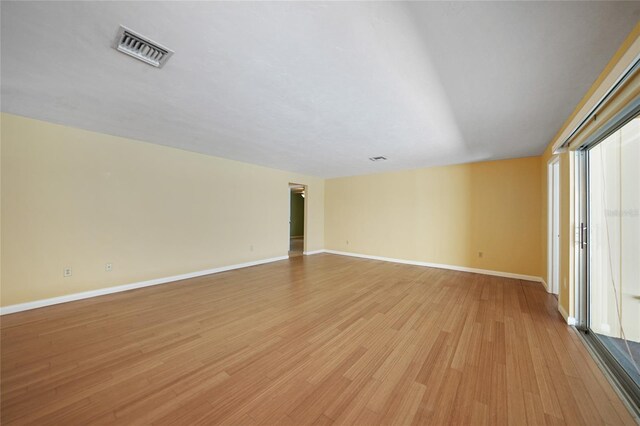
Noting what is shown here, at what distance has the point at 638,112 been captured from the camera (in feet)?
5.21

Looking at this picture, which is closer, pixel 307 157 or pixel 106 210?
pixel 106 210

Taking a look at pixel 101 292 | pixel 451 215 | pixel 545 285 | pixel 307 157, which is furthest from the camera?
pixel 451 215

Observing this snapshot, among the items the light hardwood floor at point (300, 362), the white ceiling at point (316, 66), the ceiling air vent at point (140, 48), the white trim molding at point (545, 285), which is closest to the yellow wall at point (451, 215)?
the white trim molding at point (545, 285)

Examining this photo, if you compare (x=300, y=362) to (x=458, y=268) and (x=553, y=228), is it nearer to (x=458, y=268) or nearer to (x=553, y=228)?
(x=553, y=228)

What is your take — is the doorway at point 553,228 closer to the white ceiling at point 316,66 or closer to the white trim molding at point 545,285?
the white trim molding at point 545,285

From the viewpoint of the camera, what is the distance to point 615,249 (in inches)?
84.0

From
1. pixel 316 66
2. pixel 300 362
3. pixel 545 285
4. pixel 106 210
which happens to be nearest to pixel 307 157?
pixel 316 66

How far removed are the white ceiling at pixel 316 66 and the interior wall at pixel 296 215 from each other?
27.7 feet

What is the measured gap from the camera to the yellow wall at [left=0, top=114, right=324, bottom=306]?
9.51 ft

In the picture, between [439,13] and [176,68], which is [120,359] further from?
[439,13]

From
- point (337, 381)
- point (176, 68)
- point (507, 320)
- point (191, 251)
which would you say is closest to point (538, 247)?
point (507, 320)

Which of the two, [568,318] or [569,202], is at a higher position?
[569,202]

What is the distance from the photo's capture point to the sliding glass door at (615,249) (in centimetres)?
185

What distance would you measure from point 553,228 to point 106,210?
722 centimetres
